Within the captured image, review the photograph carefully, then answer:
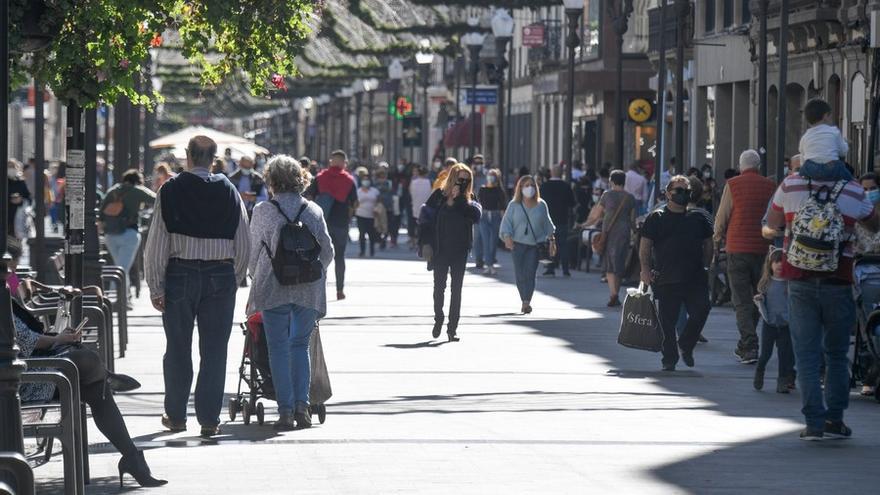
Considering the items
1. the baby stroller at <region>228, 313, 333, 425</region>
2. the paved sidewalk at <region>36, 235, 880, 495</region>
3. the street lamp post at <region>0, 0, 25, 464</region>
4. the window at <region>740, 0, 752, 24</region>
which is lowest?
the paved sidewalk at <region>36, 235, 880, 495</region>

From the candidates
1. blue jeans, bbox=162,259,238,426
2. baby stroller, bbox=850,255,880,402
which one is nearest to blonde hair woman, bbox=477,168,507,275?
baby stroller, bbox=850,255,880,402

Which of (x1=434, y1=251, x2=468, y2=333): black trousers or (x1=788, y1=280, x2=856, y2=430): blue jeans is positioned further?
(x1=434, y1=251, x2=468, y2=333): black trousers

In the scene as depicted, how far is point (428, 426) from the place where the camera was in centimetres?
1258

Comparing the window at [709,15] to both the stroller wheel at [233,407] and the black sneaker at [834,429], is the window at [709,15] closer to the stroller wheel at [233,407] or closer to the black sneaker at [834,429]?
the stroller wheel at [233,407]

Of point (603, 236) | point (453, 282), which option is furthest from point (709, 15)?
point (453, 282)

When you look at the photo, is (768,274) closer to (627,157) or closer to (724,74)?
(724,74)

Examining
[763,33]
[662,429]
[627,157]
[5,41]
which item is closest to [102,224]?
[763,33]

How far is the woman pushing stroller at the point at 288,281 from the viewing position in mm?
12625

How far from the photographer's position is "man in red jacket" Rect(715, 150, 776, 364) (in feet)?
57.2

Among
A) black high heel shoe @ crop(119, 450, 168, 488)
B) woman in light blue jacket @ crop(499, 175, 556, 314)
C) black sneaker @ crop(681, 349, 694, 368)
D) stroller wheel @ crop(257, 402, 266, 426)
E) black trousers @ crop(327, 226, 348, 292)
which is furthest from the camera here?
black trousers @ crop(327, 226, 348, 292)

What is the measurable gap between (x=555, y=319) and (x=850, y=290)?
10.6 meters

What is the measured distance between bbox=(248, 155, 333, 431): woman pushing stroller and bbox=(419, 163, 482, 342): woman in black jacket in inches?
283

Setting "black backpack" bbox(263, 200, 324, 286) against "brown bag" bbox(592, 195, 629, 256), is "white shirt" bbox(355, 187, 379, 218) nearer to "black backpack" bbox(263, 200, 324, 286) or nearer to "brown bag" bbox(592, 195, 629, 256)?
"brown bag" bbox(592, 195, 629, 256)

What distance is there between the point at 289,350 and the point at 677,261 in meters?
5.11
